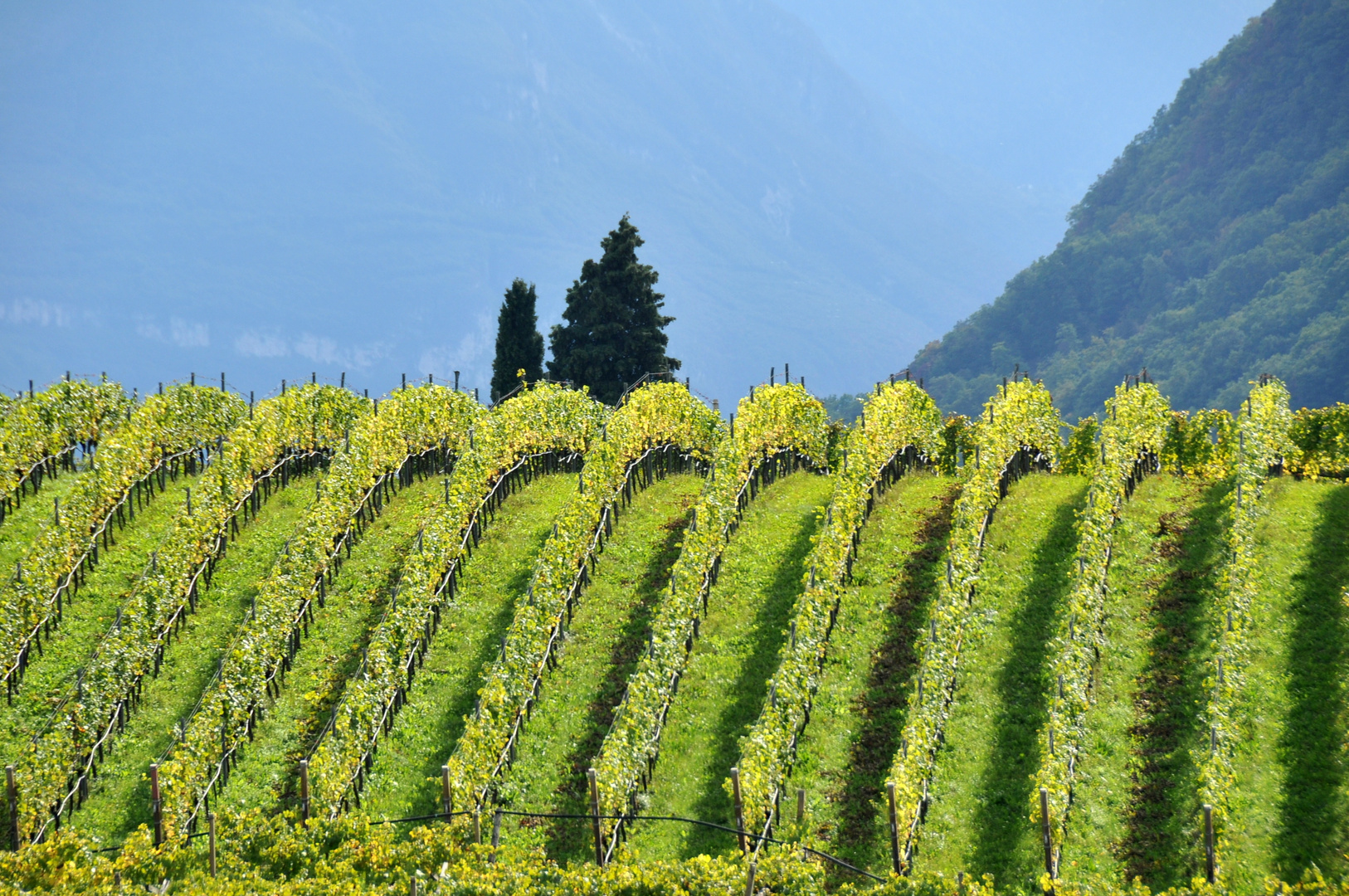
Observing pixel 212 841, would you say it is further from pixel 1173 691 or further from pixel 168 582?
pixel 1173 691

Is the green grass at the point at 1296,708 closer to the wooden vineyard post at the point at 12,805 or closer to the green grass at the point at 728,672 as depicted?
the green grass at the point at 728,672

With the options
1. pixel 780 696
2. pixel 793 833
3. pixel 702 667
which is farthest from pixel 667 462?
pixel 793 833

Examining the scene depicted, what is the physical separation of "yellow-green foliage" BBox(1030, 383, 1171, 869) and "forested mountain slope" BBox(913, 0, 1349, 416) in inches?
2683

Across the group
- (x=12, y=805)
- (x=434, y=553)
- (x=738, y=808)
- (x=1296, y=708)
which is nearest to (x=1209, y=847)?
(x=1296, y=708)

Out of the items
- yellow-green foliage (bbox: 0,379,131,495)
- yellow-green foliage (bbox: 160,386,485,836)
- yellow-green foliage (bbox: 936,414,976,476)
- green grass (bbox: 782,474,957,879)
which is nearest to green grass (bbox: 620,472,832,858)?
green grass (bbox: 782,474,957,879)

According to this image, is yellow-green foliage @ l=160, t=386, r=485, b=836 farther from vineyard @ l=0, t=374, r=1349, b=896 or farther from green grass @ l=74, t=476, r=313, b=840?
green grass @ l=74, t=476, r=313, b=840

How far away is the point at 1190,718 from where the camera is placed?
79.4 feet

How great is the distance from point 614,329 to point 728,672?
27.5m

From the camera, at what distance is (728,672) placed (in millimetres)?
27188

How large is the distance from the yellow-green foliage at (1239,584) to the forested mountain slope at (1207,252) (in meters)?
67.2

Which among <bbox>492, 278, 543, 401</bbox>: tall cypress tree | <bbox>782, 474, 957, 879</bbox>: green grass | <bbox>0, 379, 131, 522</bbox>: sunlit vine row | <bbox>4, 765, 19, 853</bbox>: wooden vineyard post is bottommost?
<bbox>4, 765, 19, 853</bbox>: wooden vineyard post

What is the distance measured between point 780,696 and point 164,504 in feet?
71.3

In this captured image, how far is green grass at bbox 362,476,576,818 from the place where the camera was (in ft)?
81.2

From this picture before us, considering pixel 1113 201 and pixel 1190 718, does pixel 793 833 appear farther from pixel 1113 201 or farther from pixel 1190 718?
pixel 1113 201
